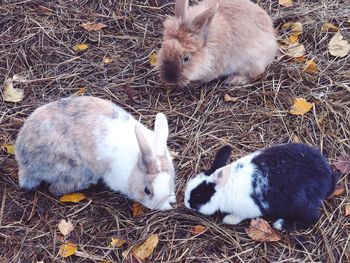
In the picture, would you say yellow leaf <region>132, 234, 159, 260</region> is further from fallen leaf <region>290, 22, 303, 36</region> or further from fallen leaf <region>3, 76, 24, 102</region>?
fallen leaf <region>290, 22, 303, 36</region>

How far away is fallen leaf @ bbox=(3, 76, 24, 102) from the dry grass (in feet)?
0.14

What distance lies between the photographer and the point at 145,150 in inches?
108

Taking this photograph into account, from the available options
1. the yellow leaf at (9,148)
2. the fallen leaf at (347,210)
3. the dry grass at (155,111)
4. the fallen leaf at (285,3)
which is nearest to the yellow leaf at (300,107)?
the dry grass at (155,111)

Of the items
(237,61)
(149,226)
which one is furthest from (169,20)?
(149,226)

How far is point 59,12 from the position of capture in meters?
4.35

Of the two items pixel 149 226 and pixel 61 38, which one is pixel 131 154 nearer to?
pixel 149 226

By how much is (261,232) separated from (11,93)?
208 centimetres

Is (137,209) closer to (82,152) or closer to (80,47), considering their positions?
(82,152)

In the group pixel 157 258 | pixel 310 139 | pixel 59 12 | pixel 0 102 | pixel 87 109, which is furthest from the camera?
pixel 59 12

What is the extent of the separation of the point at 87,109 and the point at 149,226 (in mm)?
797

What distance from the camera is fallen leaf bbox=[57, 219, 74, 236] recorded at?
2.96 m

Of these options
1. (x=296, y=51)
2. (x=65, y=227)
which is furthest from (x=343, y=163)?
(x=65, y=227)

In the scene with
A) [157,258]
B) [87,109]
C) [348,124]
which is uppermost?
[87,109]

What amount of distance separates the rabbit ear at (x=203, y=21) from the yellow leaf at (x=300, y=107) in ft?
2.71
